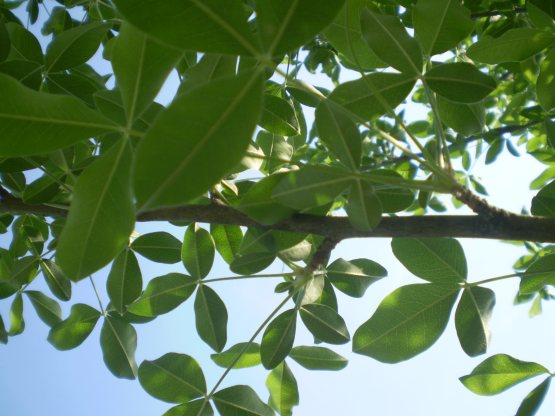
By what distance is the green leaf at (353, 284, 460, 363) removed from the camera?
46.6 inches

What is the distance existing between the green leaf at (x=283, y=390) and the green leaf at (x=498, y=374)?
592mm

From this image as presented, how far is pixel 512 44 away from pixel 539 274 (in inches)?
22.4

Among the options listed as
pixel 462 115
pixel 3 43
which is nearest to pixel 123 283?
pixel 3 43

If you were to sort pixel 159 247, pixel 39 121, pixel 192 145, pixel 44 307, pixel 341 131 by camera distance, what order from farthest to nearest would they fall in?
1. pixel 44 307
2. pixel 159 247
3. pixel 341 131
4. pixel 39 121
5. pixel 192 145

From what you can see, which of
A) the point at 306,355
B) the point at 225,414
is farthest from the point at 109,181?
the point at 306,355

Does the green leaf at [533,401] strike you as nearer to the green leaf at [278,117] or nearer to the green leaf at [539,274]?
the green leaf at [539,274]

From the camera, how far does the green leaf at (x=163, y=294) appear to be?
1474 millimetres

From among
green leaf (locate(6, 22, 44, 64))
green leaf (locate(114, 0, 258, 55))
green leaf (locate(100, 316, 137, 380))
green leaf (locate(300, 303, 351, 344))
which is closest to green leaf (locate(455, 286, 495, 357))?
green leaf (locate(300, 303, 351, 344))

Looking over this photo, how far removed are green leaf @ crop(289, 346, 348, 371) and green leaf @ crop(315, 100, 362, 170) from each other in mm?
820

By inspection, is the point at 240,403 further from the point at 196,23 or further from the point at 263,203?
the point at 196,23

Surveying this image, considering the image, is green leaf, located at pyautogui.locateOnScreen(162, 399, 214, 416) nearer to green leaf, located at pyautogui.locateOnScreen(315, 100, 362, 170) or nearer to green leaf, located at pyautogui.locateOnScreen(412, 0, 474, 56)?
green leaf, located at pyautogui.locateOnScreen(315, 100, 362, 170)

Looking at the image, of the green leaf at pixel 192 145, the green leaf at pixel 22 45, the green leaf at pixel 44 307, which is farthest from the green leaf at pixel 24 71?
the green leaf at pixel 44 307

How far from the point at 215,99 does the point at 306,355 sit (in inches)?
45.3

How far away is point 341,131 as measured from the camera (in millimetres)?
939
